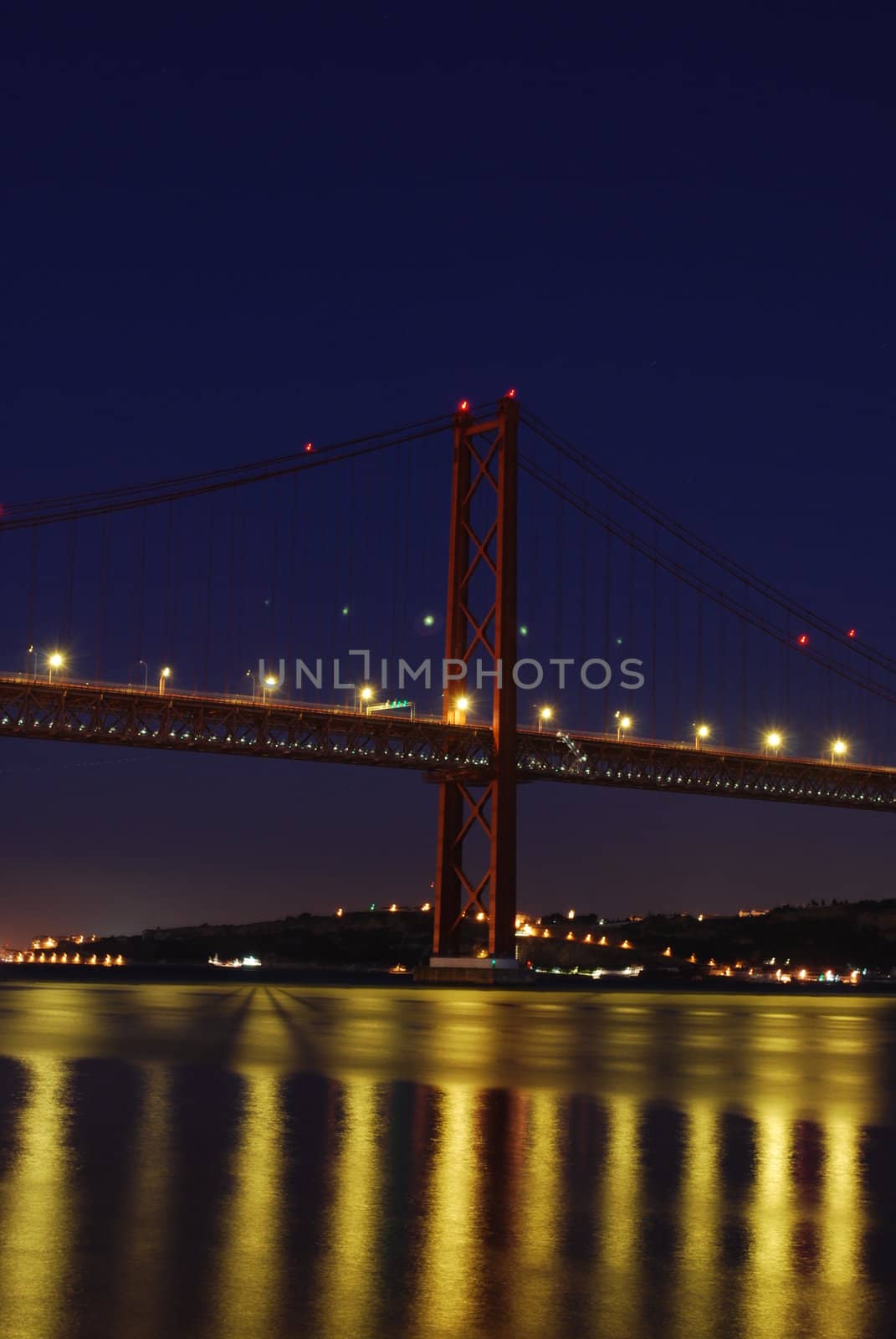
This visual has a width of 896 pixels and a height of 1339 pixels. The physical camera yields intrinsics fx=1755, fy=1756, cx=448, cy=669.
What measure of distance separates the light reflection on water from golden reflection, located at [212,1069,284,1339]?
20 mm

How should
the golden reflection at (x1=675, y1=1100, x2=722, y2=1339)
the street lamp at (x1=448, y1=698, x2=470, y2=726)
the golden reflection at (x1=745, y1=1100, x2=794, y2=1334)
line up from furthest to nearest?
the street lamp at (x1=448, y1=698, x2=470, y2=726), the golden reflection at (x1=745, y1=1100, x2=794, y2=1334), the golden reflection at (x1=675, y1=1100, x2=722, y2=1339)

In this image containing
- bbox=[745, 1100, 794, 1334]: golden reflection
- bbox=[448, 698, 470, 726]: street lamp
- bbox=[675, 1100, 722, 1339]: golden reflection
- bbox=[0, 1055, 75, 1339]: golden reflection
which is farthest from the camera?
bbox=[448, 698, 470, 726]: street lamp

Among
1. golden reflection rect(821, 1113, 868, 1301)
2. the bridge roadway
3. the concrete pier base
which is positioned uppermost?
the bridge roadway

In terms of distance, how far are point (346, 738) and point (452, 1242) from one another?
60253mm

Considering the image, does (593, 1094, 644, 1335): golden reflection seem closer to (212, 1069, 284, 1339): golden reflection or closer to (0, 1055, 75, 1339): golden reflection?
(212, 1069, 284, 1339): golden reflection

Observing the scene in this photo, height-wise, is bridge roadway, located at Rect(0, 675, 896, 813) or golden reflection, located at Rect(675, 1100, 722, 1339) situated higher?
bridge roadway, located at Rect(0, 675, 896, 813)

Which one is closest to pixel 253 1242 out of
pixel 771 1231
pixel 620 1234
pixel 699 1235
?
pixel 620 1234

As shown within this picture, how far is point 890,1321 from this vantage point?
751 cm

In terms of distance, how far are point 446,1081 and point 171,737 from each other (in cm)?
4765

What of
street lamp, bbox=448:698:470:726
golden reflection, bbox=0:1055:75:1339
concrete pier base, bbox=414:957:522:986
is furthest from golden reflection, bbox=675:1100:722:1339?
street lamp, bbox=448:698:470:726

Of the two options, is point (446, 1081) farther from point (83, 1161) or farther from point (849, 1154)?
point (83, 1161)

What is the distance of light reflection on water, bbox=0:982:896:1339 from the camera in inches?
297

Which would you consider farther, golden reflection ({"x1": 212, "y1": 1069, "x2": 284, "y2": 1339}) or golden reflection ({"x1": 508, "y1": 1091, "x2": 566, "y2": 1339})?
golden reflection ({"x1": 508, "y1": 1091, "x2": 566, "y2": 1339})

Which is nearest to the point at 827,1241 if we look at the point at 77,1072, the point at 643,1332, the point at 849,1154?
the point at 643,1332
